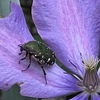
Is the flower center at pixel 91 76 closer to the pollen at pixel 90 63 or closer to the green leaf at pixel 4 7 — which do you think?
the pollen at pixel 90 63

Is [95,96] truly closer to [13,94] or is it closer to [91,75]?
[91,75]

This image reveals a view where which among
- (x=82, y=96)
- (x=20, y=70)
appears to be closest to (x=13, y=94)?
(x=20, y=70)

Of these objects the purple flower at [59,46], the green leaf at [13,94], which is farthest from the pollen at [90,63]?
the green leaf at [13,94]

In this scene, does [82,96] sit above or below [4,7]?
below

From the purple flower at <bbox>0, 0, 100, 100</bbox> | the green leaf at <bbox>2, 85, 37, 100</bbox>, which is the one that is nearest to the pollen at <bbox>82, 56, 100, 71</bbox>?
the purple flower at <bbox>0, 0, 100, 100</bbox>

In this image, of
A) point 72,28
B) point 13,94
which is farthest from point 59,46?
point 13,94

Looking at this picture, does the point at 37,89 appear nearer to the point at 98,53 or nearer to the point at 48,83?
the point at 48,83

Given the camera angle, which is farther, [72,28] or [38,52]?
[72,28]
